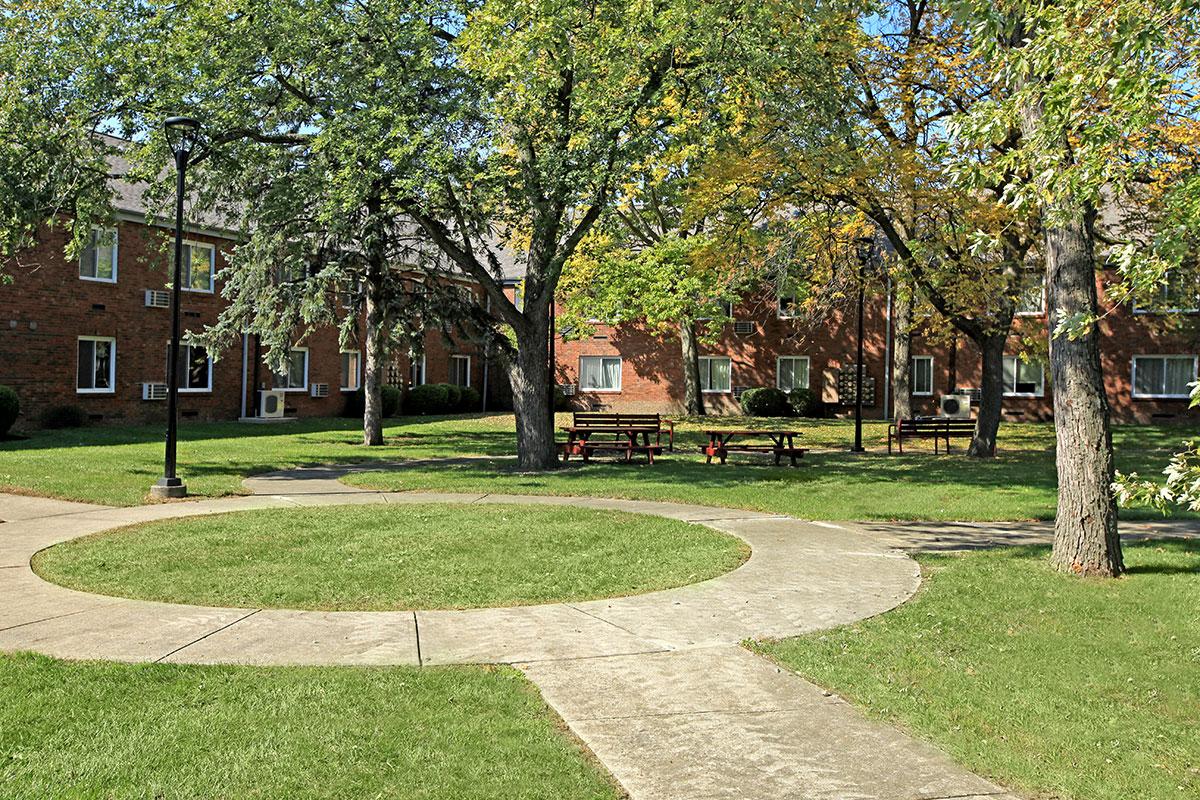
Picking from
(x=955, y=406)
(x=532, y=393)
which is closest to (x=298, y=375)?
(x=532, y=393)

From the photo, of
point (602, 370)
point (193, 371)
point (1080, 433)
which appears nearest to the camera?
point (1080, 433)

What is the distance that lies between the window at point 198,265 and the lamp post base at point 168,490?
669 inches

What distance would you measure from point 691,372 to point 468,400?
32.6 feet

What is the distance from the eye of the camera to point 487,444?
83.8 feet

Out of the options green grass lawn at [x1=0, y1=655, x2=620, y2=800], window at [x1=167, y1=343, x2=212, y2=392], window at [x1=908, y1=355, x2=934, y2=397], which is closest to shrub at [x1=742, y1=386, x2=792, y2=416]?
window at [x1=908, y1=355, x2=934, y2=397]

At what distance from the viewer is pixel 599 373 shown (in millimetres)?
42156

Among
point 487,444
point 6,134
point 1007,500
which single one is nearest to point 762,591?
point 1007,500

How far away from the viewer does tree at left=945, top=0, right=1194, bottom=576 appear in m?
5.82

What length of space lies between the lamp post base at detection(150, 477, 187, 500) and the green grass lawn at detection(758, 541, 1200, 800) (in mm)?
10559

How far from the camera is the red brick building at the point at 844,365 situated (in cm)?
3531

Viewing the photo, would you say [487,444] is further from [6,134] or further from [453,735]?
[453,735]

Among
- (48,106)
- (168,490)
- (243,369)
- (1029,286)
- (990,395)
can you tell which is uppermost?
(48,106)

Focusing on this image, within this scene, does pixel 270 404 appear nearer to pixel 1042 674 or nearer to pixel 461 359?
pixel 461 359

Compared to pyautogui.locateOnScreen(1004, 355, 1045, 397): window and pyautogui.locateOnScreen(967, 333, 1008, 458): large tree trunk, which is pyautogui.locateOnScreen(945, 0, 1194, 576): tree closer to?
pyautogui.locateOnScreen(967, 333, 1008, 458): large tree trunk
